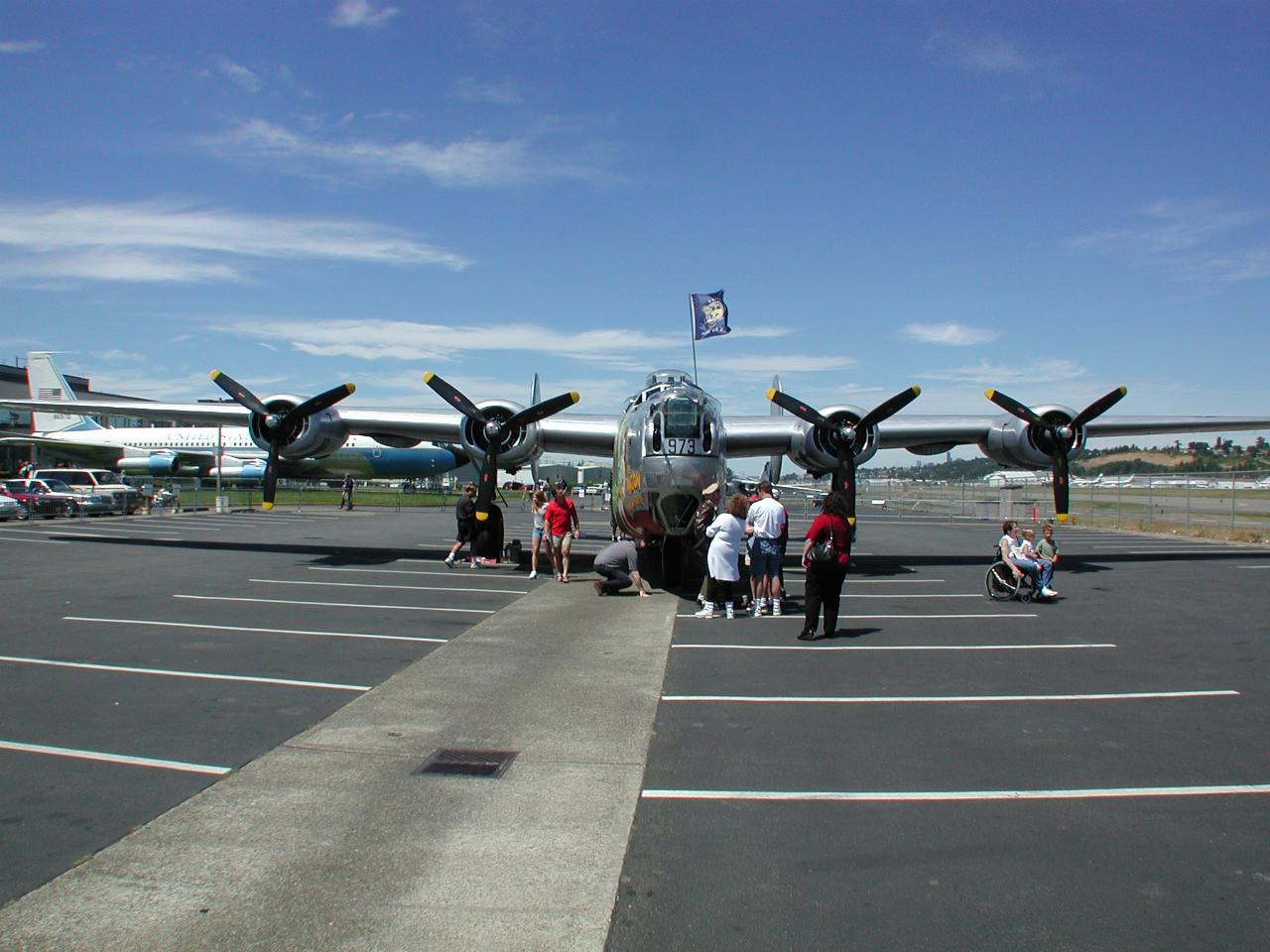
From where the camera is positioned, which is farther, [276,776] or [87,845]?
[276,776]

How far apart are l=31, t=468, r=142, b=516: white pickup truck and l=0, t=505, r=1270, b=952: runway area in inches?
881

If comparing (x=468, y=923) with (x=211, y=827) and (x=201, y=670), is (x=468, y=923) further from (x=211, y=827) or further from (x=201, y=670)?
(x=201, y=670)

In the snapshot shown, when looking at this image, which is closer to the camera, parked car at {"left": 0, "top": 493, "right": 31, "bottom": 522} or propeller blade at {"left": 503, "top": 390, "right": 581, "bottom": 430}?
propeller blade at {"left": 503, "top": 390, "right": 581, "bottom": 430}

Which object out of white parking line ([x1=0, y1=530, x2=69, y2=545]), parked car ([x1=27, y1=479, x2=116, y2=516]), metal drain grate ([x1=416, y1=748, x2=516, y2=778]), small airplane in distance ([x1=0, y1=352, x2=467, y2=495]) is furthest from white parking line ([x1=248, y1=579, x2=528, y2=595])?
small airplane in distance ([x1=0, y1=352, x2=467, y2=495])

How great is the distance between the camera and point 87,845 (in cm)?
480

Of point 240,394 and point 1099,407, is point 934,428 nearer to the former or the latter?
point 1099,407

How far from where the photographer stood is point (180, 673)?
28.9 feet

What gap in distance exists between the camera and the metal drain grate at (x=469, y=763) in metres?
6.12

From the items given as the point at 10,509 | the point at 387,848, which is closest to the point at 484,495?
the point at 387,848

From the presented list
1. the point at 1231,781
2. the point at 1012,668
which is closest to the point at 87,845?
the point at 1231,781

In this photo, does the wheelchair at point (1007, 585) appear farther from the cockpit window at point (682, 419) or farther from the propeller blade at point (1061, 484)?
the propeller blade at point (1061, 484)

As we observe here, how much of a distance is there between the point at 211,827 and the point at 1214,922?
509cm

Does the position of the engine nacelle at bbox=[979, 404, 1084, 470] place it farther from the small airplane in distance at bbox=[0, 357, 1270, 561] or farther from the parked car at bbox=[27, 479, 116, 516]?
the parked car at bbox=[27, 479, 116, 516]

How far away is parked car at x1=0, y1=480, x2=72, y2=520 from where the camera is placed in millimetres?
32531
